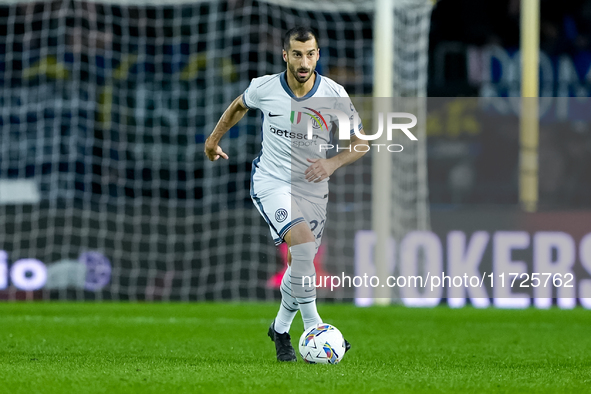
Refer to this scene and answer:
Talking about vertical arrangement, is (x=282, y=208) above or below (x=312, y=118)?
below

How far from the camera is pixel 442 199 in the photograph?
13555 mm

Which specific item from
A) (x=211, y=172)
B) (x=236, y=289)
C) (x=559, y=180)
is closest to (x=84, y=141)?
(x=211, y=172)

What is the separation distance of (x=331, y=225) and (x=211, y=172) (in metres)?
2.26

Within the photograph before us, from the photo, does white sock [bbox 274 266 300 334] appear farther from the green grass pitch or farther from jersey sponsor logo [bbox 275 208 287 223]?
jersey sponsor logo [bbox 275 208 287 223]

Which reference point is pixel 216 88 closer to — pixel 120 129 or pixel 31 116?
pixel 120 129

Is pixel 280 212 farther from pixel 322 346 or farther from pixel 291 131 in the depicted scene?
pixel 322 346

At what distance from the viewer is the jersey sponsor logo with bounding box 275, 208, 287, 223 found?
481 centimetres

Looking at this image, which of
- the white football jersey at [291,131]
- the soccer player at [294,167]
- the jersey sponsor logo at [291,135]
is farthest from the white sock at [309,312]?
the jersey sponsor logo at [291,135]

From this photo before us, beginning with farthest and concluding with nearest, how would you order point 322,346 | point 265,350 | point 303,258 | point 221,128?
1. point 265,350
2. point 221,128
3. point 303,258
4. point 322,346

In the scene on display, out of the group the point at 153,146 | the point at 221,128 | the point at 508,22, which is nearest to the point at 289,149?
the point at 221,128

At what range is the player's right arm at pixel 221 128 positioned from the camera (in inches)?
204

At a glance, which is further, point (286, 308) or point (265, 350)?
point (265, 350)

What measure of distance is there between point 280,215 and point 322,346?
68 centimetres

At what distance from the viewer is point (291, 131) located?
16.3 ft
